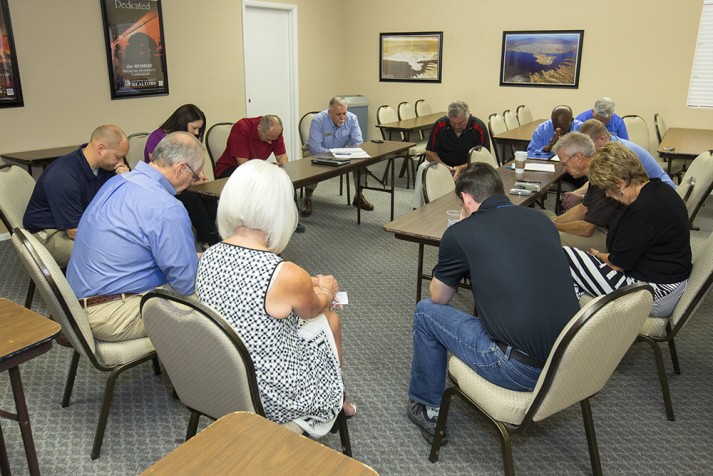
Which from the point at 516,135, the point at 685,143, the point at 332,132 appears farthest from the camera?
the point at 516,135

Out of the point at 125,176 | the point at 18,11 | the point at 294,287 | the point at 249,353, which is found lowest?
the point at 249,353

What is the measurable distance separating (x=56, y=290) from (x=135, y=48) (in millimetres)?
4256

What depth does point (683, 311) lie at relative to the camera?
221cm

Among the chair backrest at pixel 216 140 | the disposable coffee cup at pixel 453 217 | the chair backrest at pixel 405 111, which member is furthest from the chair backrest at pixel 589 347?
the chair backrest at pixel 405 111

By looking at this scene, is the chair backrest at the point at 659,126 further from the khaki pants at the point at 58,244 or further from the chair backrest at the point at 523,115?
the khaki pants at the point at 58,244

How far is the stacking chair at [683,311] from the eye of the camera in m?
2.16

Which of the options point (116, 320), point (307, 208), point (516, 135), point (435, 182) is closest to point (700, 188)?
point (435, 182)

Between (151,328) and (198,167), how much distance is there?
1000 mm

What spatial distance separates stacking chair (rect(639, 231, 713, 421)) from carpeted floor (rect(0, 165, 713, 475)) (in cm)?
21

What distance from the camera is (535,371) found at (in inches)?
70.2

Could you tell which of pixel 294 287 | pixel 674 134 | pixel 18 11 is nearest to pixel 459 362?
pixel 294 287

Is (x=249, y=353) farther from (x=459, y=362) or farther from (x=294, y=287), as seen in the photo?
(x=459, y=362)

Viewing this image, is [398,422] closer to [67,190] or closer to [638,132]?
[67,190]

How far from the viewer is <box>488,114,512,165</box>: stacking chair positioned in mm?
5892
